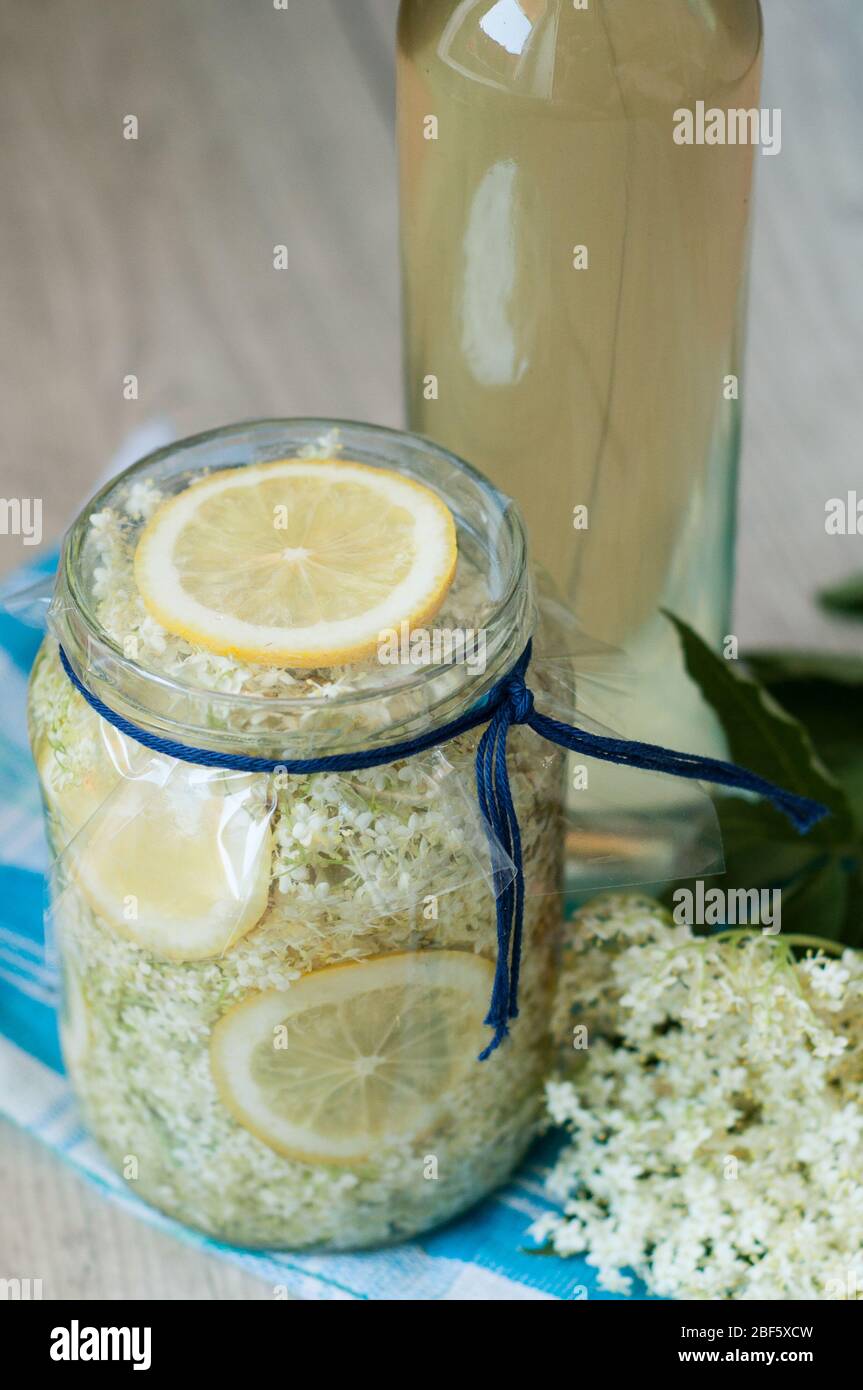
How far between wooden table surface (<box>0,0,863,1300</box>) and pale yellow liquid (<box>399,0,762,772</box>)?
0.26 m

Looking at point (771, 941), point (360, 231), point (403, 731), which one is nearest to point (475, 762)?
point (403, 731)

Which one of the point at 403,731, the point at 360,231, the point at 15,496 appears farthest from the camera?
the point at 360,231

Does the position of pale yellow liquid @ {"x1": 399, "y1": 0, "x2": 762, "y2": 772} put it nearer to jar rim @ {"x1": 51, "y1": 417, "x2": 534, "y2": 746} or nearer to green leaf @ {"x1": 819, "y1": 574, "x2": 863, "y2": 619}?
jar rim @ {"x1": 51, "y1": 417, "x2": 534, "y2": 746}

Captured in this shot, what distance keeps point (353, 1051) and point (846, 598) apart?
0.53m

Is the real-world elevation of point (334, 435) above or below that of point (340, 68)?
below

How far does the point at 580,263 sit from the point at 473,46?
0.11 metres

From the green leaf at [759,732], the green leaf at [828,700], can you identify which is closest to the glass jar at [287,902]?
the green leaf at [759,732]

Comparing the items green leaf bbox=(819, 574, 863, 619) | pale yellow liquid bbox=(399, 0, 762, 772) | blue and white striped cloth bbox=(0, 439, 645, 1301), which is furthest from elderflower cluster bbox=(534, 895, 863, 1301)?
green leaf bbox=(819, 574, 863, 619)

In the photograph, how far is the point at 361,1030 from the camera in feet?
2.38

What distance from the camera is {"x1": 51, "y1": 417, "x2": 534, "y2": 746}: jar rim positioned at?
0.67 m

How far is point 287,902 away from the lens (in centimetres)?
68

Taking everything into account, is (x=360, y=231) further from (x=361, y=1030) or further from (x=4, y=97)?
(x=361, y=1030)

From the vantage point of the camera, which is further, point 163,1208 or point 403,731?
point 163,1208

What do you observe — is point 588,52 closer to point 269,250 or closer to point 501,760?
point 501,760
